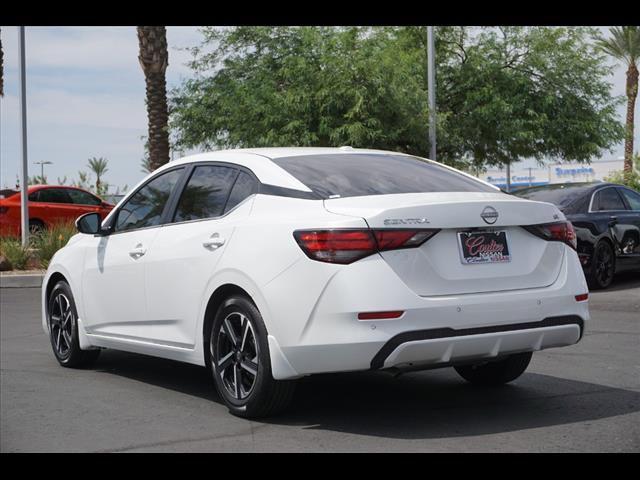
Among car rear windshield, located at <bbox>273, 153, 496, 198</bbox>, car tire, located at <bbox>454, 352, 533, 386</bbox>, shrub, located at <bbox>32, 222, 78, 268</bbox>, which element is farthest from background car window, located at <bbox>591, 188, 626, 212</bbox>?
shrub, located at <bbox>32, 222, 78, 268</bbox>

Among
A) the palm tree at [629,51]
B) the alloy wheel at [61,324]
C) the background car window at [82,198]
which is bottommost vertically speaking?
the alloy wheel at [61,324]

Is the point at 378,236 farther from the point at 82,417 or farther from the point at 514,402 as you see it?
the point at 82,417

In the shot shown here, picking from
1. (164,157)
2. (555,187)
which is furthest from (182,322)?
(164,157)

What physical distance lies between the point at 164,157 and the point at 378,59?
5937 mm

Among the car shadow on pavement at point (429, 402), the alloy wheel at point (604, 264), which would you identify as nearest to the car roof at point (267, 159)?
the car shadow on pavement at point (429, 402)

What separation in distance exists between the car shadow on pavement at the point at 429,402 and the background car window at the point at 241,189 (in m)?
1.33

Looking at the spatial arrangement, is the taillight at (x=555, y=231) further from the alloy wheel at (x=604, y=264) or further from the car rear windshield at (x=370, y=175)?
the alloy wheel at (x=604, y=264)

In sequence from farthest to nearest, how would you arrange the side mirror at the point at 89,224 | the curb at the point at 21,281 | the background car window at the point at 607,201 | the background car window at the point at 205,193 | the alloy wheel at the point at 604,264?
the curb at the point at 21,281
the background car window at the point at 607,201
the alloy wheel at the point at 604,264
the side mirror at the point at 89,224
the background car window at the point at 205,193

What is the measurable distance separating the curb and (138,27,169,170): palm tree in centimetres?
707

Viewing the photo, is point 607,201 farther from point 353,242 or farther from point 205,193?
point 353,242

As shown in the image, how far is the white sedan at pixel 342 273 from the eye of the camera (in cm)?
540

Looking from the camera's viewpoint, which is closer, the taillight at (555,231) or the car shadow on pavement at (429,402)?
the car shadow on pavement at (429,402)

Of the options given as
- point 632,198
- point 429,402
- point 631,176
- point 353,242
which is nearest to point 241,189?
point 353,242

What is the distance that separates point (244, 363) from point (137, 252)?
1599 mm
